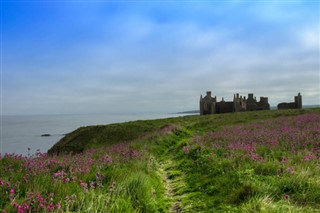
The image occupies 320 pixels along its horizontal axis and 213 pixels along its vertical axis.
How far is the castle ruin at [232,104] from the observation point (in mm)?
59031

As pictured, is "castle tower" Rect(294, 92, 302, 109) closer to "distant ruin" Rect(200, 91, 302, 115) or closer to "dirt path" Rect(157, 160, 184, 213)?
"distant ruin" Rect(200, 91, 302, 115)

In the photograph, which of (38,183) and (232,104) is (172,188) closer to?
(38,183)

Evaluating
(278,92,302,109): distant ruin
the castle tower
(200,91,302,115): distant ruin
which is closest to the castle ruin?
(200,91,302,115): distant ruin

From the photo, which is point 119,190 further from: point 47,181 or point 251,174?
point 251,174

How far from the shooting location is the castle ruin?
5903cm

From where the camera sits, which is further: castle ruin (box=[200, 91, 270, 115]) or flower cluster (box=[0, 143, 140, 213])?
castle ruin (box=[200, 91, 270, 115])

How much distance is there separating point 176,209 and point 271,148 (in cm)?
567

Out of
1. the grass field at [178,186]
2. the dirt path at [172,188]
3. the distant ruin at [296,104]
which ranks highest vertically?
the distant ruin at [296,104]

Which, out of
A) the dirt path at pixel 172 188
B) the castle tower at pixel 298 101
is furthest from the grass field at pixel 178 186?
the castle tower at pixel 298 101

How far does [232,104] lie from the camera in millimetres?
60125

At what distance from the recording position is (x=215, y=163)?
29.9 ft

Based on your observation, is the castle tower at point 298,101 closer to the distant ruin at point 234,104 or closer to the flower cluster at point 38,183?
the distant ruin at point 234,104

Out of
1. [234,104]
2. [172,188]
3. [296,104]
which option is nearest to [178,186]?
[172,188]

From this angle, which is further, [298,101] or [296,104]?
[296,104]
